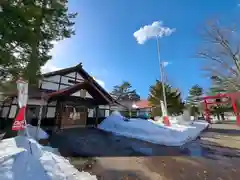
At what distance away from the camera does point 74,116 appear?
13.6 meters

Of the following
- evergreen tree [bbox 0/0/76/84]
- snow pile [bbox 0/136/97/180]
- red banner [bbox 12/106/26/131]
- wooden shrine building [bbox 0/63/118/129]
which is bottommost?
snow pile [bbox 0/136/97/180]

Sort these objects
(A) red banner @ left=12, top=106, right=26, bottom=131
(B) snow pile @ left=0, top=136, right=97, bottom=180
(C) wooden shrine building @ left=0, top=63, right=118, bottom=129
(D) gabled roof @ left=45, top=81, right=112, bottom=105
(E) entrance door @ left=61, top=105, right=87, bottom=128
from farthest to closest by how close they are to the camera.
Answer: (E) entrance door @ left=61, top=105, right=87, bottom=128 < (C) wooden shrine building @ left=0, top=63, right=118, bottom=129 < (D) gabled roof @ left=45, top=81, right=112, bottom=105 < (A) red banner @ left=12, top=106, right=26, bottom=131 < (B) snow pile @ left=0, top=136, right=97, bottom=180

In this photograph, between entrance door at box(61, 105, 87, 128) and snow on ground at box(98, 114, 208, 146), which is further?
entrance door at box(61, 105, 87, 128)

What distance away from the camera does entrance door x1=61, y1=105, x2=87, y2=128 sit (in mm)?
12828

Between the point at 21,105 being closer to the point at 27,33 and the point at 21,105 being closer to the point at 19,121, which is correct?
the point at 19,121

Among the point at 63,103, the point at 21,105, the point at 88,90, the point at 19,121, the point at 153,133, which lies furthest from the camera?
the point at 88,90

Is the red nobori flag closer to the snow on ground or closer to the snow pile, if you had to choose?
the snow pile

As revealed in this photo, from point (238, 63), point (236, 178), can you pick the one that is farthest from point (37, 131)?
point (238, 63)

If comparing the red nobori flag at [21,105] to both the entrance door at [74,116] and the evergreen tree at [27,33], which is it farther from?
the entrance door at [74,116]

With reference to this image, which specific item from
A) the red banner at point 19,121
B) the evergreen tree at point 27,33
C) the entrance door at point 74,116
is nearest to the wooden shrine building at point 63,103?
the entrance door at point 74,116

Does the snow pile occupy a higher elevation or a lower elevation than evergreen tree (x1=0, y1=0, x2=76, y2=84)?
lower

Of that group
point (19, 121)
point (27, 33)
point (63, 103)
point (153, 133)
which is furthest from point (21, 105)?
point (153, 133)

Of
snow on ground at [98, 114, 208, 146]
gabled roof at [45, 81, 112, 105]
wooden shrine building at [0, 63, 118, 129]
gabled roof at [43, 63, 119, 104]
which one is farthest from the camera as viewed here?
gabled roof at [43, 63, 119, 104]

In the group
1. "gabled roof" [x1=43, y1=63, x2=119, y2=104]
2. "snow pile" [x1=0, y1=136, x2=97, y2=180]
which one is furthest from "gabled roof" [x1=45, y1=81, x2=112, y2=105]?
"snow pile" [x1=0, y1=136, x2=97, y2=180]
